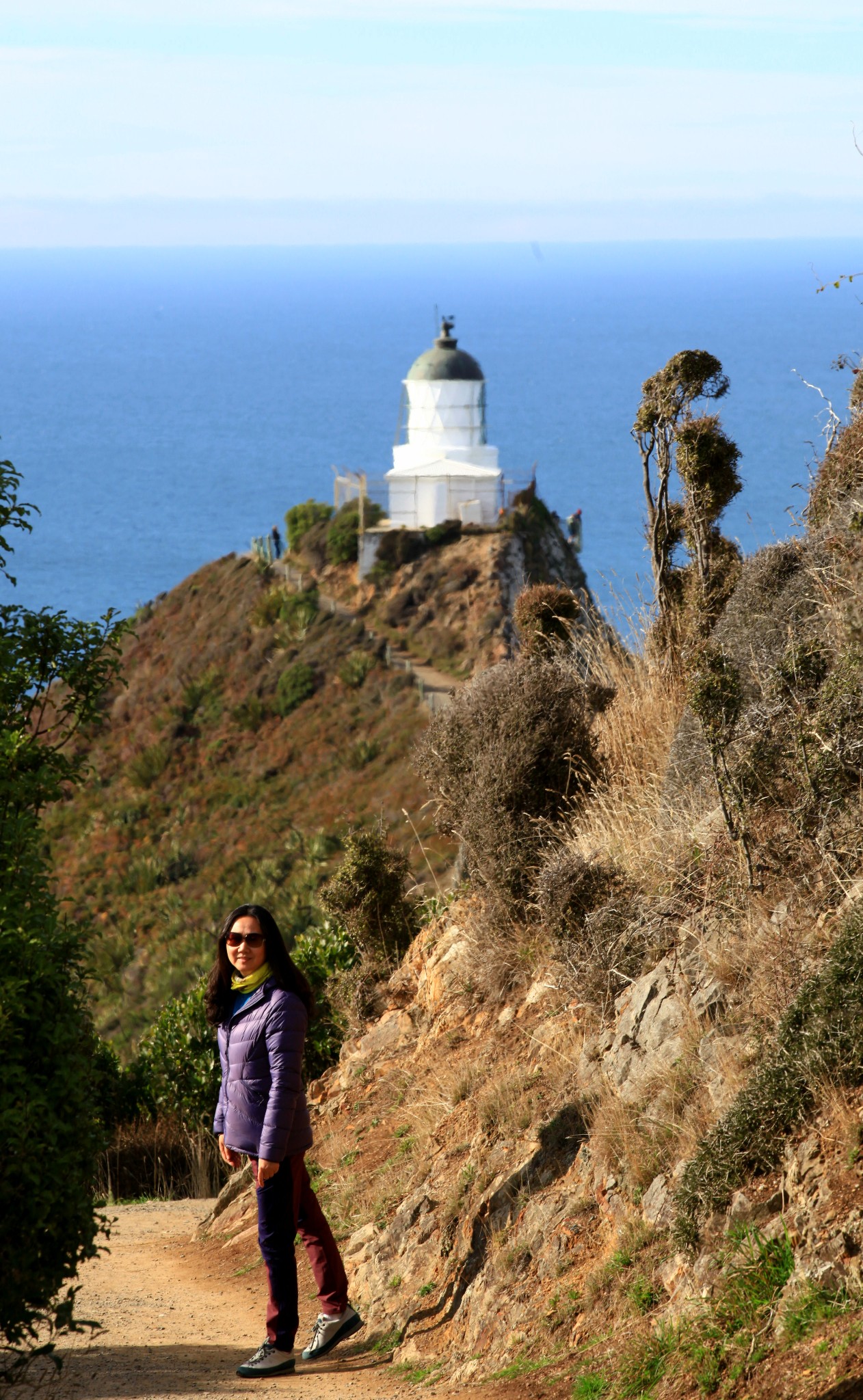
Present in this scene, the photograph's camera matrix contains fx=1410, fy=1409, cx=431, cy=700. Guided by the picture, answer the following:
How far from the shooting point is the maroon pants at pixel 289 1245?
588 cm

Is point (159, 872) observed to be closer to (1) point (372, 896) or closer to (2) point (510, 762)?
(1) point (372, 896)

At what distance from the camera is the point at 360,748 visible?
45500mm

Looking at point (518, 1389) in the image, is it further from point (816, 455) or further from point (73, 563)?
point (73, 563)

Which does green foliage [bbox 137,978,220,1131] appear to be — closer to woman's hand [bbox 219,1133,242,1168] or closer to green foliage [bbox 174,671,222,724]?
woman's hand [bbox 219,1133,242,1168]

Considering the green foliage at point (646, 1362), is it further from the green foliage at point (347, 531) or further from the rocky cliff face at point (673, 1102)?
the green foliage at point (347, 531)

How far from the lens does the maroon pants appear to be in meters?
5.88

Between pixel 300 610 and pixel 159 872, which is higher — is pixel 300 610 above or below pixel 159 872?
above

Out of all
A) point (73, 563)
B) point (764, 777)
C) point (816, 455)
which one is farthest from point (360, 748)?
point (73, 563)

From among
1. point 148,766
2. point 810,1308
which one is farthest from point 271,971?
point 148,766

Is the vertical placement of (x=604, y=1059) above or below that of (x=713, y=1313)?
above

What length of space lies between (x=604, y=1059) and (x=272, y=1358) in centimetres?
203

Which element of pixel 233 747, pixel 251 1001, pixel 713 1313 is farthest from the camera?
pixel 233 747

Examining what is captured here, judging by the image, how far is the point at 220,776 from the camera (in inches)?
1906

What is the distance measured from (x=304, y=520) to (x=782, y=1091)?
49.0m
